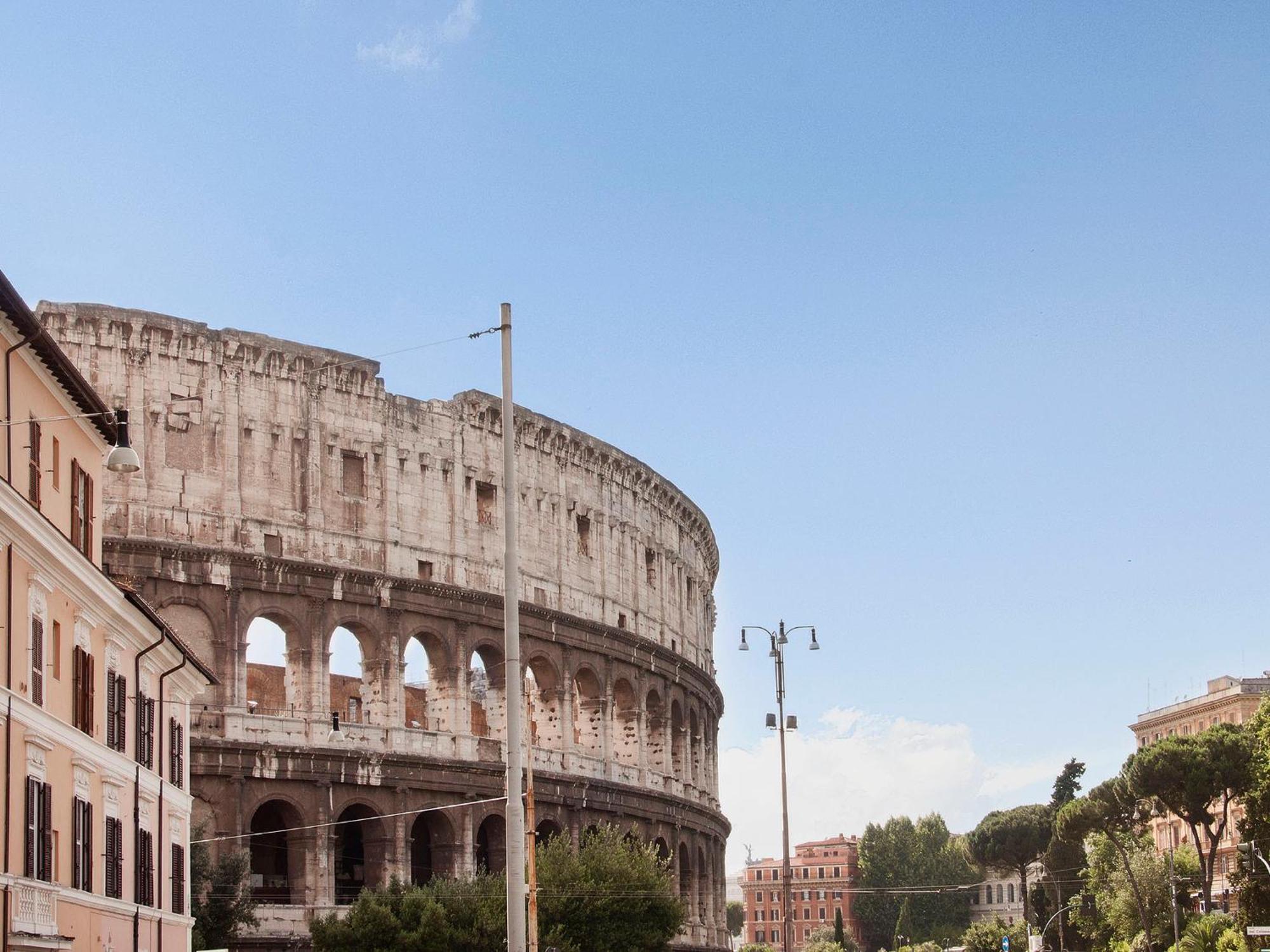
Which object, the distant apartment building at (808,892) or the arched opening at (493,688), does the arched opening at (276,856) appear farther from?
the distant apartment building at (808,892)

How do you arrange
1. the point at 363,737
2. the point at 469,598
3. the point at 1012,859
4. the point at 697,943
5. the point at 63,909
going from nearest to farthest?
the point at 63,909 → the point at 363,737 → the point at 469,598 → the point at 697,943 → the point at 1012,859

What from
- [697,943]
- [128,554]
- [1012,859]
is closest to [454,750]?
[128,554]

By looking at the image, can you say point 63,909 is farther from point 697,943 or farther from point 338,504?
point 697,943

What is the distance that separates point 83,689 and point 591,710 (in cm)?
3400

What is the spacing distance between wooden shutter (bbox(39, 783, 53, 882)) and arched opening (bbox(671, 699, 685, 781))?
139 ft

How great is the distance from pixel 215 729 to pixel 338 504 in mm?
7368

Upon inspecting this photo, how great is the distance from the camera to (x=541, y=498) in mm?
56688

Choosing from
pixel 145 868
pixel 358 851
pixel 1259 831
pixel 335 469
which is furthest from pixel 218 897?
pixel 1259 831

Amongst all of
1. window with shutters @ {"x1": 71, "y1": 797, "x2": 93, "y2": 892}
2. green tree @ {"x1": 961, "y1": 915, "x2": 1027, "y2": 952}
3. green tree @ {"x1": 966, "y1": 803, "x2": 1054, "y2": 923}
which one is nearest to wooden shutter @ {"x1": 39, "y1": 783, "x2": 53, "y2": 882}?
window with shutters @ {"x1": 71, "y1": 797, "x2": 93, "y2": 892}

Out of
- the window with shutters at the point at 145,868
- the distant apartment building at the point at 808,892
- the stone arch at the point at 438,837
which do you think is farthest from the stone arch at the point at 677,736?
the distant apartment building at the point at 808,892

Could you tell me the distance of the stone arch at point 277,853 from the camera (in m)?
46.8

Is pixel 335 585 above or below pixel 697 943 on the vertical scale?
above

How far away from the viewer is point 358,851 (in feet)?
169

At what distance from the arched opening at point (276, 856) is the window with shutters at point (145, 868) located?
1620 centimetres
